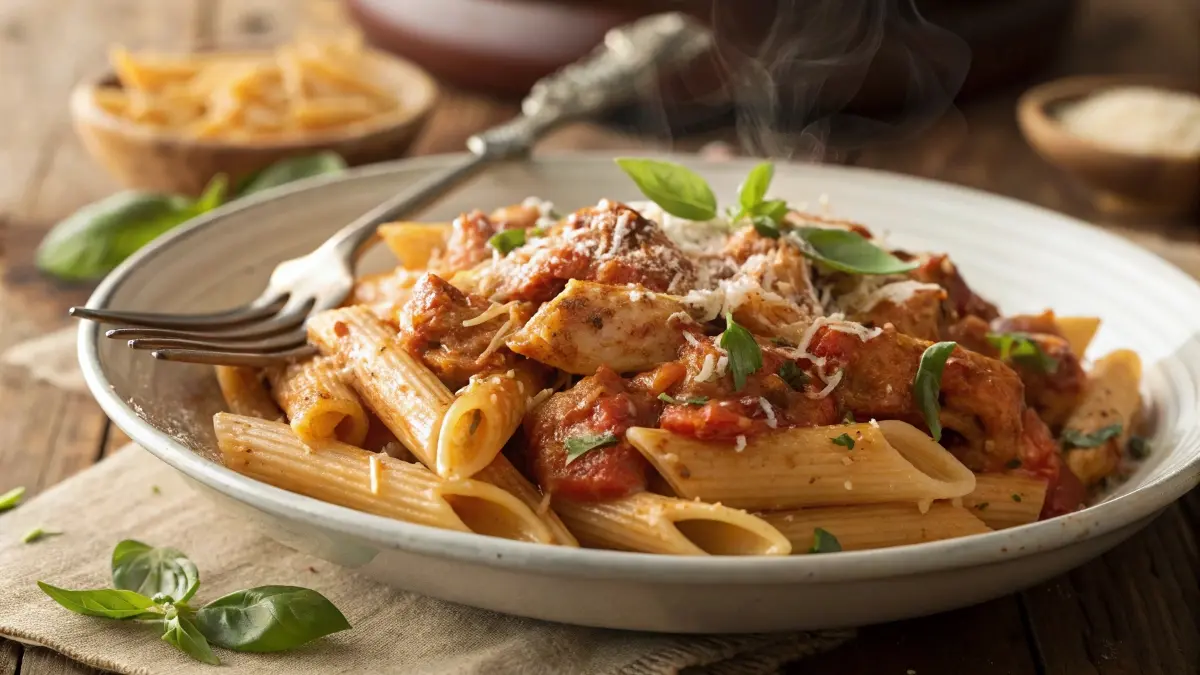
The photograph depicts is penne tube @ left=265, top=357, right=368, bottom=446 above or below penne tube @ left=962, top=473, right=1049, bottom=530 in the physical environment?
above

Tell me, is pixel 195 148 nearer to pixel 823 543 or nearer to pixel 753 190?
pixel 753 190

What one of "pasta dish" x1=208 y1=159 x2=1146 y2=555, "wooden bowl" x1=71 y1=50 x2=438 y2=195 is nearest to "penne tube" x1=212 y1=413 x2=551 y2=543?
"pasta dish" x1=208 y1=159 x2=1146 y2=555

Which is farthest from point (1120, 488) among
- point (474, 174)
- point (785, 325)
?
Answer: point (474, 174)

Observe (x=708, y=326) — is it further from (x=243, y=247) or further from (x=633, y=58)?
(x=633, y=58)

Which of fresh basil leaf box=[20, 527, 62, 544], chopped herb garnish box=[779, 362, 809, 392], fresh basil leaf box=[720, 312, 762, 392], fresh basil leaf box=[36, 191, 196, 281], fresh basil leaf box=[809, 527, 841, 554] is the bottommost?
fresh basil leaf box=[36, 191, 196, 281]

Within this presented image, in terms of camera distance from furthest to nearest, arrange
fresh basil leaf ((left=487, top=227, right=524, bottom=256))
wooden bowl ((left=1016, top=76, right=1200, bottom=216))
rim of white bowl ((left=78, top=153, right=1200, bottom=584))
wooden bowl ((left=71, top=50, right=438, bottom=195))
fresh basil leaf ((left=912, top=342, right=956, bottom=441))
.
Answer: wooden bowl ((left=1016, top=76, right=1200, bottom=216)) < wooden bowl ((left=71, top=50, right=438, bottom=195)) < fresh basil leaf ((left=487, top=227, right=524, bottom=256)) < fresh basil leaf ((left=912, top=342, right=956, bottom=441)) < rim of white bowl ((left=78, top=153, right=1200, bottom=584))

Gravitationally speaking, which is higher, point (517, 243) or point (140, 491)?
point (517, 243)

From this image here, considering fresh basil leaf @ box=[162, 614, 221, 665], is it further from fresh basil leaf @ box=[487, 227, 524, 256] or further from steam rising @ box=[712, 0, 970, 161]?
steam rising @ box=[712, 0, 970, 161]
